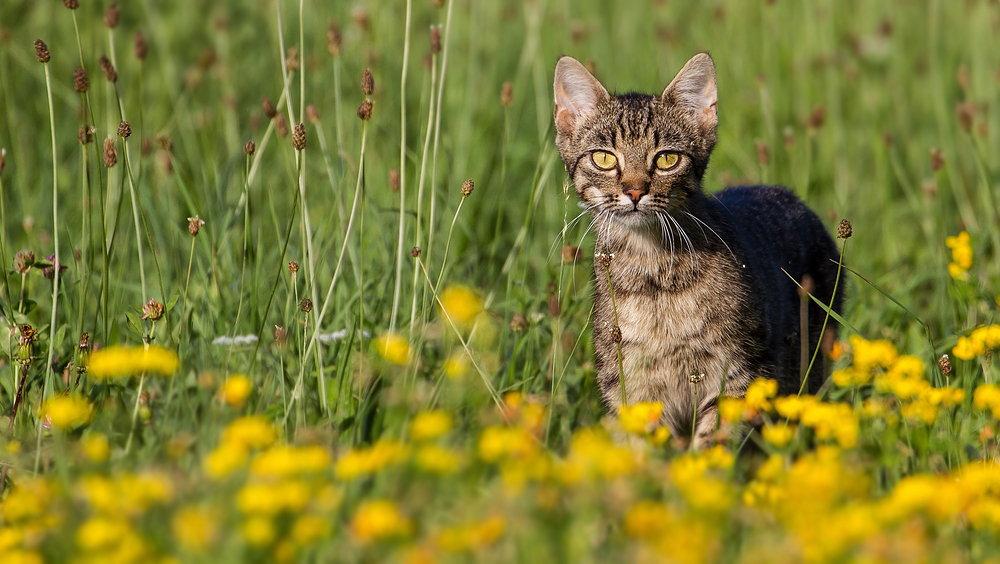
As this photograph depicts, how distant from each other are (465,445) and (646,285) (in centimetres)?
111

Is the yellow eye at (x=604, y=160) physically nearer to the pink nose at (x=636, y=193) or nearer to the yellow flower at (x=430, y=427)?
the pink nose at (x=636, y=193)

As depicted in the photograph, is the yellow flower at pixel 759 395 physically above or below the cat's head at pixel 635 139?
below

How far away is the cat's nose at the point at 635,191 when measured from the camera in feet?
10.5

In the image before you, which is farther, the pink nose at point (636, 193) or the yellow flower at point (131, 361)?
the pink nose at point (636, 193)

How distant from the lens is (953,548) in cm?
202

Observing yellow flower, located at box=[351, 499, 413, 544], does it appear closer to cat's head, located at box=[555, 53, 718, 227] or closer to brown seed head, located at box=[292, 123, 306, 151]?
brown seed head, located at box=[292, 123, 306, 151]

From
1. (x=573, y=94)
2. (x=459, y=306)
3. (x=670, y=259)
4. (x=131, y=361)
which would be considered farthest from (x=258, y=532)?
(x=573, y=94)

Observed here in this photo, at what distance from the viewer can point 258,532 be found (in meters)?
1.72

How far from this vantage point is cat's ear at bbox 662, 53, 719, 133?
3500mm

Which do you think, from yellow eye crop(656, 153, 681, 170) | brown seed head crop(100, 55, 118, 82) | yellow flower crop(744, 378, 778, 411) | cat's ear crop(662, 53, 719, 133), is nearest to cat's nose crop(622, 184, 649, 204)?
yellow eye crop(656, 153, 681, 170)

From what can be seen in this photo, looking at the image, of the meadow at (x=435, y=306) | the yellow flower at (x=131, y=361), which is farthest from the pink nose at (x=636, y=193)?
the yellow flower at (x=131, y=361)

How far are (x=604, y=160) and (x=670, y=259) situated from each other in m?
0.43

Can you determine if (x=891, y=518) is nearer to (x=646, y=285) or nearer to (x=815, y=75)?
(x=646, y=285)

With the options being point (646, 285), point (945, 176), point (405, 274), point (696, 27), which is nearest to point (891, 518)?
point (646, 285)
